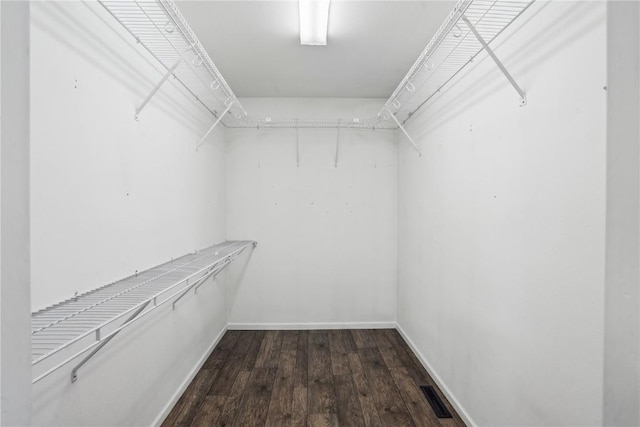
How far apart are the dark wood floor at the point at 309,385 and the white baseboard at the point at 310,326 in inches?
6.2

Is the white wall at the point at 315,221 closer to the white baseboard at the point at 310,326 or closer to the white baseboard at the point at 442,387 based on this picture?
the white baseboard at the point at 310,326

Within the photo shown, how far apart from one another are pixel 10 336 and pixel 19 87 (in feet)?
0.88

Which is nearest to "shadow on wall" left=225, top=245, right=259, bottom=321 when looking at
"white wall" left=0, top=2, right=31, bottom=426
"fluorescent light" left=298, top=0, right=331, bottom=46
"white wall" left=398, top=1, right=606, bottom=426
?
"white wall" left=398, top=1, right=606, bottom=426

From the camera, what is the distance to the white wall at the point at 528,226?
38.8 inches

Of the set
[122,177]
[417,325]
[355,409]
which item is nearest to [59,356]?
[122,177]

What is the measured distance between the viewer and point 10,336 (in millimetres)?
302

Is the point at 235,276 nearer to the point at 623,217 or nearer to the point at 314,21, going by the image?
the point at 314,21

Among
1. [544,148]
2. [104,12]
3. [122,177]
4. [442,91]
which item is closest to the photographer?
[544,148]

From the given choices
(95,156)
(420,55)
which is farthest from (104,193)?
(420,55)

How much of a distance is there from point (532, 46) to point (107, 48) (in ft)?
6.08

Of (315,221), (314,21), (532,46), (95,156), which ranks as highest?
(314,21)

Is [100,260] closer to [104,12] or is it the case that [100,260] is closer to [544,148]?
[104,12]

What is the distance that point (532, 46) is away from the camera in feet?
4.00

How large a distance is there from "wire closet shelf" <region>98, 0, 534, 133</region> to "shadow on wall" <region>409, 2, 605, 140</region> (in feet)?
0.19
